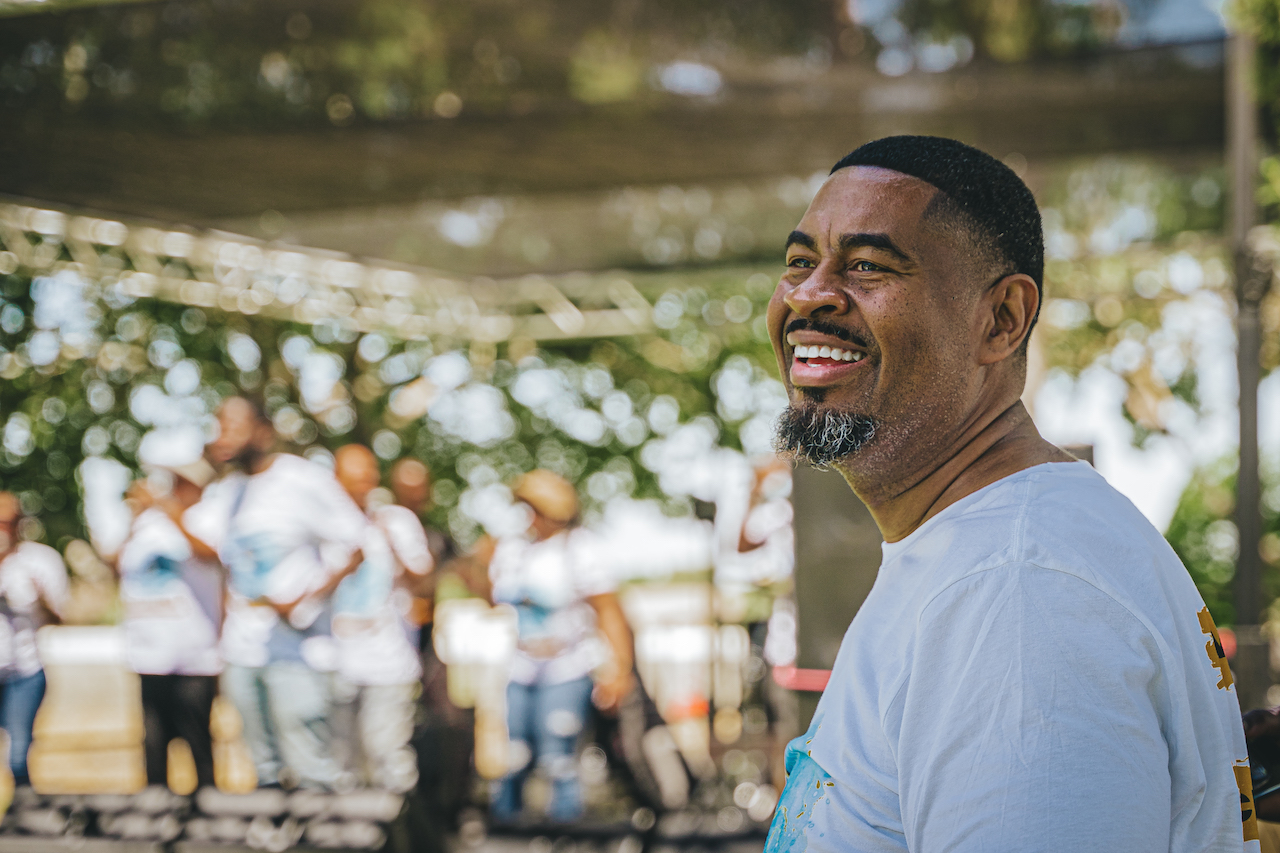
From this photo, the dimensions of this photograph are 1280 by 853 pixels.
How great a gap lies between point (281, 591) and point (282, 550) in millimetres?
187

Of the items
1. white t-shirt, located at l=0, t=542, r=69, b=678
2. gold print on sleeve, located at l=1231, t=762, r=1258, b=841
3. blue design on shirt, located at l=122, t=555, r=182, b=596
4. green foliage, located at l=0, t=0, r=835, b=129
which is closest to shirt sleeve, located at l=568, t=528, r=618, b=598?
blue design on shirt, located at l=122, t=555, r=182, b=596

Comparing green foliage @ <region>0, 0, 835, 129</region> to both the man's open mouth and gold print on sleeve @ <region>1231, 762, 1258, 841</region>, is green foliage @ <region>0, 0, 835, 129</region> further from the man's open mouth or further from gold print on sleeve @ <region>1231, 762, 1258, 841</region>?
gold print on sleeve @ <region>1231, 762, 1258, 841</region>

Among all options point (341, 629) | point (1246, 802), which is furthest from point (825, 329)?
point (341, 629)

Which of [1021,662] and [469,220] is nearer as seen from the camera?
[1021,662]

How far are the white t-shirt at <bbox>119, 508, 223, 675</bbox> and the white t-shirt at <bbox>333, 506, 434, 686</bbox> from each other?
29.4 inches

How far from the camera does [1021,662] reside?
2.65 feet

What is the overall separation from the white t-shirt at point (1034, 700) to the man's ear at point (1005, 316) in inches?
6.4

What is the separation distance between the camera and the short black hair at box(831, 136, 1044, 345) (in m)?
1.10

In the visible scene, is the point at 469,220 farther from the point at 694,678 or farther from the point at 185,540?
the point at 694,678

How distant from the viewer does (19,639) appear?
5.63 metres

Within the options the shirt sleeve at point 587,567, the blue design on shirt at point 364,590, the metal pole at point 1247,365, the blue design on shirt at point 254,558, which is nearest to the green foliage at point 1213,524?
the metal pole at point 1247,365

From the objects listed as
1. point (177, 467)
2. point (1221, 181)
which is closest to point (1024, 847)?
point (177, 467)

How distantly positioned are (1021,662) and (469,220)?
22.3ft

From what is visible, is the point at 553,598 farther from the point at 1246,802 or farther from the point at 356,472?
the point at 1246,802
